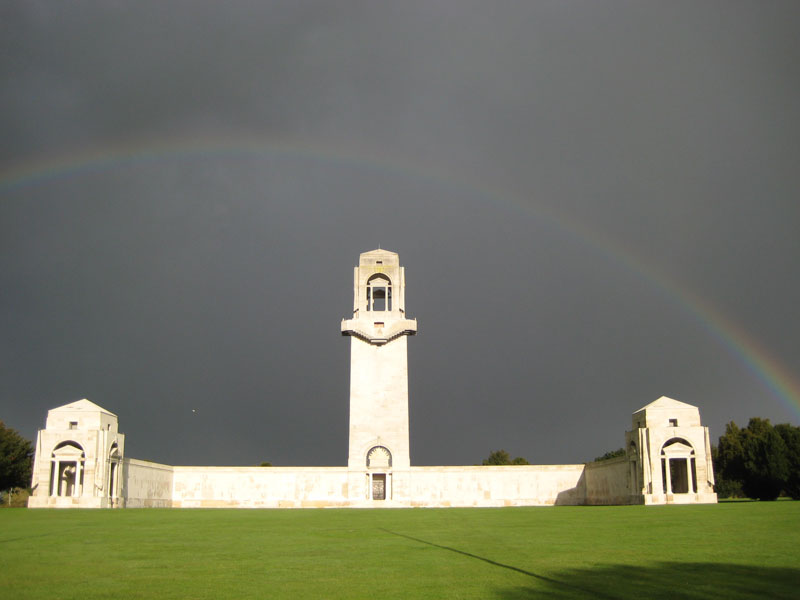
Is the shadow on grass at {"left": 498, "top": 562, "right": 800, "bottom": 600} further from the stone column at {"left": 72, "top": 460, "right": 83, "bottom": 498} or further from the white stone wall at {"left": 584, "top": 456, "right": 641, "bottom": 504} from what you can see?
the stone column at {"left": 72, "top": 460, "right": 83, "bottom": 498}

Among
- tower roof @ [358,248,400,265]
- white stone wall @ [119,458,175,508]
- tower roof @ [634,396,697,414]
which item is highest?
tower roof @ [358,248,400,265]

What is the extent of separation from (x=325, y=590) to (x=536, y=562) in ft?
15.2

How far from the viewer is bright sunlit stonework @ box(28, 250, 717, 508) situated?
1842 inches

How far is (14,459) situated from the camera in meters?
56.0

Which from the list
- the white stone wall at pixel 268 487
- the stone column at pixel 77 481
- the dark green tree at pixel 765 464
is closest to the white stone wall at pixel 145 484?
the white stone wall at pixel 268 487

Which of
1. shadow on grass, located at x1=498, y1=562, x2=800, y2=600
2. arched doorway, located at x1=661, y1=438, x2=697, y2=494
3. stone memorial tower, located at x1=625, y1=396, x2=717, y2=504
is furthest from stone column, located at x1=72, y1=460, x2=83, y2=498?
shadow on grass, located at x1=498, y1=562, x2=800, y2=600

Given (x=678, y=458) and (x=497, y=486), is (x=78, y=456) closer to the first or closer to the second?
(x=497, y=486)

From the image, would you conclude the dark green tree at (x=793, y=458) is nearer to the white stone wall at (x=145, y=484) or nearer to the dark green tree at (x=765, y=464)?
the dark green tree at (x=765, y=464)

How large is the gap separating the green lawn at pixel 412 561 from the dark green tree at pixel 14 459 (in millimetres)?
35679

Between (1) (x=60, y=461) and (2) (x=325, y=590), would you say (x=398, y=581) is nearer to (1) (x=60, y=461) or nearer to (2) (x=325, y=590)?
(2) (x=325, y=590)

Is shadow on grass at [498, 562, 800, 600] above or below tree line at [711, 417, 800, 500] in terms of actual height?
below

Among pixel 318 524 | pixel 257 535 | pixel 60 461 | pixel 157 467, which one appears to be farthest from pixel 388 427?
pixel 257 535

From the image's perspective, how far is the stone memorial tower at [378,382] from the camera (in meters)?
57.0

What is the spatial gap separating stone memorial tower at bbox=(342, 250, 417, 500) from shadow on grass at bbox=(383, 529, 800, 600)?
144ft
